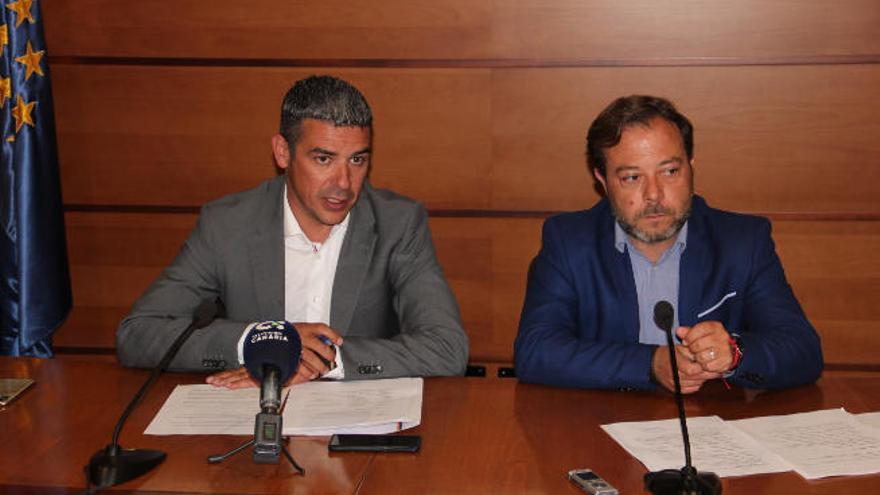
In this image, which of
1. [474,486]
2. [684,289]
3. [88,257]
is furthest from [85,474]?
[88,257]

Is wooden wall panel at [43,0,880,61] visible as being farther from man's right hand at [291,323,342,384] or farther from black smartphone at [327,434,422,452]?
black smartphone at [327,434,422,452]

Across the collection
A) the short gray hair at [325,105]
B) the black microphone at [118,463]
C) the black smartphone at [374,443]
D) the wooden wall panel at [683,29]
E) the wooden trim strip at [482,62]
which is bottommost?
the black smartphone at [374,443]

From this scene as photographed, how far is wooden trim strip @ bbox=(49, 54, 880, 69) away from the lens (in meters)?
3.73

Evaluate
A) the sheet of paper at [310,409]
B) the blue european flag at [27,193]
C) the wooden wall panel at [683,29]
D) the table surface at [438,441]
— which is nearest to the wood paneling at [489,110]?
the wooden wall panel at [683,29]

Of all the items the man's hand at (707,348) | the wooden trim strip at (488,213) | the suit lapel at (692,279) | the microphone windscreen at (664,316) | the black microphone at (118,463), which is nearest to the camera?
the black microphone at (118,463)

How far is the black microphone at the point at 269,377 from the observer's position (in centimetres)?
201

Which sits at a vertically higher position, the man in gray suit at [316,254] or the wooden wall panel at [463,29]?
the wooden wall panel at [463,29]

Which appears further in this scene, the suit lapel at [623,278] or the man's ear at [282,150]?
the man's ear at [282,150]

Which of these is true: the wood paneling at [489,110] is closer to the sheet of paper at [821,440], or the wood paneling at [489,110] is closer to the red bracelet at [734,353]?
the red bracelet at [734,353]

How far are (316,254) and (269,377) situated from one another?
3.74 feet

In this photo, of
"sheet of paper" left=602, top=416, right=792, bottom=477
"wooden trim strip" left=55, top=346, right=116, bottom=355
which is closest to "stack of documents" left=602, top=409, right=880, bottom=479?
"sheet of paper" left=602, top=416, right=792, bottom=477

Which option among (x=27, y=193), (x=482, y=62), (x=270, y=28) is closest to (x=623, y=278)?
(x=482, y=62)

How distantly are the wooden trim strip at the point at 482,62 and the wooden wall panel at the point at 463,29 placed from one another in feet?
0.05

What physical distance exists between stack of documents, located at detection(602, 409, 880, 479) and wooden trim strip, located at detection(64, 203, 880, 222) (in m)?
1.63
